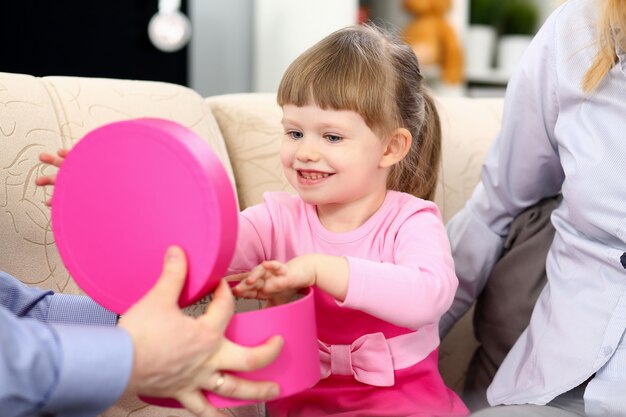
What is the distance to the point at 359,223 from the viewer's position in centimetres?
127

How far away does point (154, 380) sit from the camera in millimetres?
880

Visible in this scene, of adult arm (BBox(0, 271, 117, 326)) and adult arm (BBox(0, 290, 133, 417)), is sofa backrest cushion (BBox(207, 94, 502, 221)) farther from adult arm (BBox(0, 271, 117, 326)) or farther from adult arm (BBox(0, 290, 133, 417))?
adult arm (BBox(0, 290, 133, 417))

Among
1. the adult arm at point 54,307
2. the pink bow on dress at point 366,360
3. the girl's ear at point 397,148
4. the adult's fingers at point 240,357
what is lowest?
the pink bow on dress at point 366,360

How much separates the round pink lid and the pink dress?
0.92 ft

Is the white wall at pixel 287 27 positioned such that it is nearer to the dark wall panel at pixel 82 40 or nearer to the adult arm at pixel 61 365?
the dark wall panel at pixel 82 40

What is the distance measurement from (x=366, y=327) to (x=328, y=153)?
0.27m

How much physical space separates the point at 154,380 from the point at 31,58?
235 cm

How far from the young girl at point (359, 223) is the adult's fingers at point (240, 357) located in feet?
0.58

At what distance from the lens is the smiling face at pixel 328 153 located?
1.18 metres

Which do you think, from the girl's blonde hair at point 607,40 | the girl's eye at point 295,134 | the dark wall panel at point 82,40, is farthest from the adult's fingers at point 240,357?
the dark wall panel at point 82,40

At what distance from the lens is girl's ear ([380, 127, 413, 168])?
4.12 ft

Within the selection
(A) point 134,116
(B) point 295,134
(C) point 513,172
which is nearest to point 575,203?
(C) point 513,172

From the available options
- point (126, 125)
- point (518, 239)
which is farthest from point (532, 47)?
point (126, 125)

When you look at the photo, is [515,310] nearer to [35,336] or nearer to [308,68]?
[308,68]
